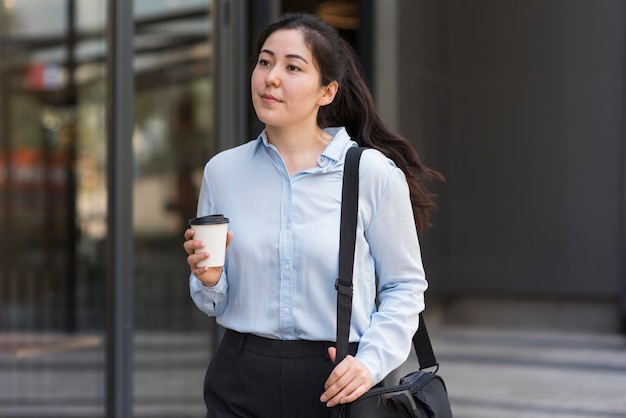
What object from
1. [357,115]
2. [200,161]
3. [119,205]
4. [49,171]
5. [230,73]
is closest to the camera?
[357,115]

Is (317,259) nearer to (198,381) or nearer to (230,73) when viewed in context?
(230,73)

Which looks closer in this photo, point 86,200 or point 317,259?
point 317,259

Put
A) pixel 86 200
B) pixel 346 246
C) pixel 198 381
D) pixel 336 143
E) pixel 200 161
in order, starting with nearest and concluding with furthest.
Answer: pixel 346 246
pixel 336 143
pixel 198 381
pixel 200 161
pixel 86 200

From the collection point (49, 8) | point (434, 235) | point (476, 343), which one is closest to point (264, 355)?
point (49, 8)

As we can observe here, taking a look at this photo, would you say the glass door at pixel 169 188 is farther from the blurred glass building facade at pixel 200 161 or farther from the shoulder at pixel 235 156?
the shoulder at pixel 235 156

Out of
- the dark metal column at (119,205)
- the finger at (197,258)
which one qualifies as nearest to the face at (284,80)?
the finger at (197,258)

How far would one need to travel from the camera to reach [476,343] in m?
9.66

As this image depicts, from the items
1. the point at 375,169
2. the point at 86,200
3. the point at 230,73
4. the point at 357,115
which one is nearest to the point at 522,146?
the point at 86,200

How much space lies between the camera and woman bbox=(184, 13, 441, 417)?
2252 millimetres

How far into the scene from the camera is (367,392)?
7.11 ft

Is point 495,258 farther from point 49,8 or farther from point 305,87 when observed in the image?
point 305,87

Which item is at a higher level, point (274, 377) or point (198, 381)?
point (274, 377)

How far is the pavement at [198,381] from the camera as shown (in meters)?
5.55

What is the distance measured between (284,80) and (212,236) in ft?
1.34
